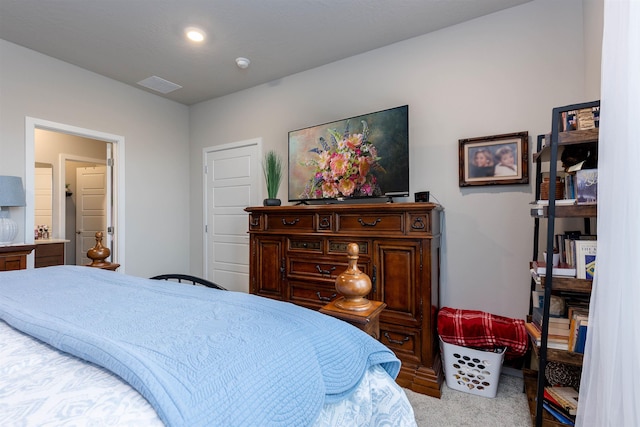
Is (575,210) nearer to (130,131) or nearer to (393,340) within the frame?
(393,340)

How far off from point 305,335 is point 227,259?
10.6 ft

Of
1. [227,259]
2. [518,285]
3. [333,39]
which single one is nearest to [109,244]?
[227,259]

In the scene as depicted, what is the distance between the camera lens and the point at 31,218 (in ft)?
9.50

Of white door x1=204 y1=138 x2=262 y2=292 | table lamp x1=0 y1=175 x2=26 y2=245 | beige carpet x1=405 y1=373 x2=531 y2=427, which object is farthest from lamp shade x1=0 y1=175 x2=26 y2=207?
beige carpet x1=405 y1=373 x2=531 y2=427

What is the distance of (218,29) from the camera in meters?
2.55

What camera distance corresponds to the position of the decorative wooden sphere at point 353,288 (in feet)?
3.61

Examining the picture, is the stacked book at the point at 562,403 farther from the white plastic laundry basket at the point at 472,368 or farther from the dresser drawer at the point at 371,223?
the dresser drawer at the point at 371,223

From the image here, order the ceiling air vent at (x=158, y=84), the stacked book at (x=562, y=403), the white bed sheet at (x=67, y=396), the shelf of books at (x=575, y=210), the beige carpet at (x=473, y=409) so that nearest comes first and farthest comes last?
the white bed sheet at (x=67, y=396)
the shelf of books at (x=575, y=210)
the stacked book at (x=562, y=403)
the beige carpet at (x=473, y=409)
the ceiling air vent at (x=158, y=84)

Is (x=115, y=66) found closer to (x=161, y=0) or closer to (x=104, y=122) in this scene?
(x=104, y=122)

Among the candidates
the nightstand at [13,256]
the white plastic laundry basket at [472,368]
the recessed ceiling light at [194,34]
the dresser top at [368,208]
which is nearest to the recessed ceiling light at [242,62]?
the recessed ceiling light at [194,34]

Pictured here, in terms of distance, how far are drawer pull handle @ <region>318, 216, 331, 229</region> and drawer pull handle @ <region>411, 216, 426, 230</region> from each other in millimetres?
659

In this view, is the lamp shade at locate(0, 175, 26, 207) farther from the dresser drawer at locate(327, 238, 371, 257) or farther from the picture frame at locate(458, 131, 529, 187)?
the picture frame at locate(458, 131, 529, 187)

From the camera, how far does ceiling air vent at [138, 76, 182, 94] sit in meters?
3.43

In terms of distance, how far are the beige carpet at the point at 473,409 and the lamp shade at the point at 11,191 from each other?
3457mm
